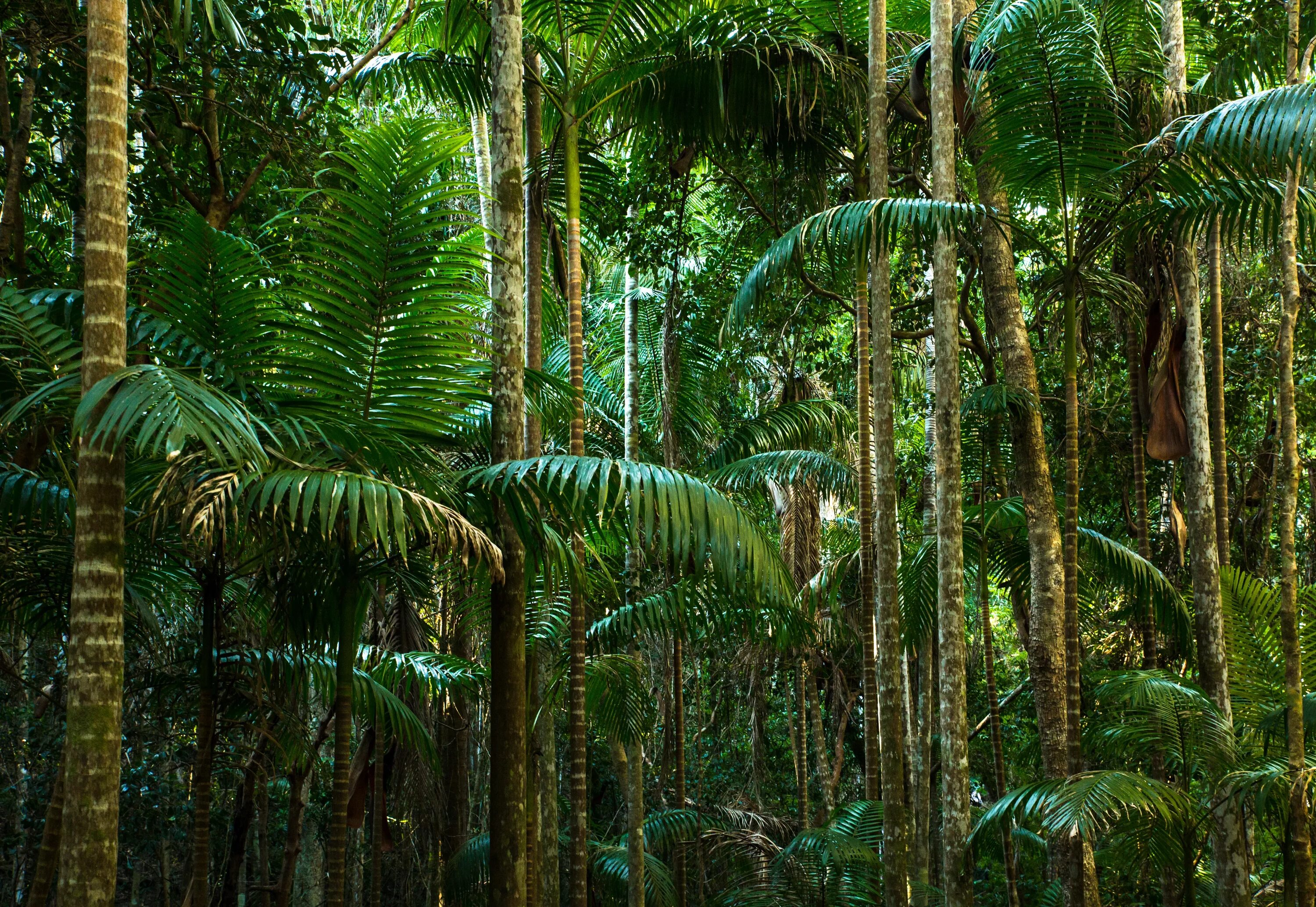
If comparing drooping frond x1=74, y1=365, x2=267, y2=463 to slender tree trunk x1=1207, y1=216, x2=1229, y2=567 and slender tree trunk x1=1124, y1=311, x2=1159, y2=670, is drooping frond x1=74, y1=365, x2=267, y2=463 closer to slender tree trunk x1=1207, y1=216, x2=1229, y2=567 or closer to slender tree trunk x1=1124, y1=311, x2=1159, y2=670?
slender tree trunk x1=1207, y1=216, x2=1229, y2=567

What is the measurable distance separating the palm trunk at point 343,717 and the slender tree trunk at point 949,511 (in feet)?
10.4

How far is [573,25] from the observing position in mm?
6430

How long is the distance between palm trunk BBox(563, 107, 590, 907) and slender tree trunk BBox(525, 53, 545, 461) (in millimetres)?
231

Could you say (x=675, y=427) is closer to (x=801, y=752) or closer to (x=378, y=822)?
(x=378, y=822)

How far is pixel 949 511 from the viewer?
5.94m

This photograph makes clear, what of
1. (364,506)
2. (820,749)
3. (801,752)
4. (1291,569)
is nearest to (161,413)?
(364,506)

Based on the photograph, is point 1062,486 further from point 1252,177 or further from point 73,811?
point 73,811

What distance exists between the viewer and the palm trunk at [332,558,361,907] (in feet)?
13.2

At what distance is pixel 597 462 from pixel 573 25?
3499 mm

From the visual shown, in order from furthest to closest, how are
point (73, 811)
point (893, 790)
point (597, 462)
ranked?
Answer: 1. point (893, 790)
2. point (597, 462)
3. point (73, 811)

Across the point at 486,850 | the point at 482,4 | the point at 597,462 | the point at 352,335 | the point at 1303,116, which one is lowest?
the point at 486,850

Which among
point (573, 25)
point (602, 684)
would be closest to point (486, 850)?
point (602, 684)

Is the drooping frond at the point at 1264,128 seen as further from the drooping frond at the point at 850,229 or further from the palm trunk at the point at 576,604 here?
the palm trunk at the point at 576,604

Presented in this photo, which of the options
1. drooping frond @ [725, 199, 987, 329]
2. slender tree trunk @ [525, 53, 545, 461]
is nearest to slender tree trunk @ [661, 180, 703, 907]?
slender tree trunk @ [525, 53, 545, 461]
